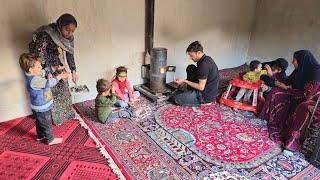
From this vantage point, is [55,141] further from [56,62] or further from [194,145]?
[194,145]

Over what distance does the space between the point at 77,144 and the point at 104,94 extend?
1.95 ft

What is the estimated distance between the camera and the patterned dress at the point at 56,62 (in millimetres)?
2488

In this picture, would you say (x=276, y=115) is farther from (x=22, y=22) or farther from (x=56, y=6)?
(x=22, y=22)

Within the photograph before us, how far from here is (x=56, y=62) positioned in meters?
2.65

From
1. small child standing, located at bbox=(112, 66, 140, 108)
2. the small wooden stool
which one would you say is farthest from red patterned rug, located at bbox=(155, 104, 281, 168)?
small child standing, located at bbox=(112, 66, 140, 108)

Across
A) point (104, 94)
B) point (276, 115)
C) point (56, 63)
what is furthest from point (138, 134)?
point (276, 115)

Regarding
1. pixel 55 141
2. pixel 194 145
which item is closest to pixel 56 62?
pixel 55 141

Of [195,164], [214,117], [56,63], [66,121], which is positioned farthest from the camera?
[214,117]

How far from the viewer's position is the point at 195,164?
2.29 metres

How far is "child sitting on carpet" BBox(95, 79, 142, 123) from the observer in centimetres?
274

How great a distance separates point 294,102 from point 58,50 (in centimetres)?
255

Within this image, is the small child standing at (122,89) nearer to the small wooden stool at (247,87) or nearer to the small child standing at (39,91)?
the small child standing at (39,91)

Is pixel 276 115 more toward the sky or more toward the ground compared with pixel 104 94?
more toward the ground

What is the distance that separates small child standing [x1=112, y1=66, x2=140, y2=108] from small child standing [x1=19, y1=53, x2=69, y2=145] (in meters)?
0.77
